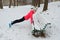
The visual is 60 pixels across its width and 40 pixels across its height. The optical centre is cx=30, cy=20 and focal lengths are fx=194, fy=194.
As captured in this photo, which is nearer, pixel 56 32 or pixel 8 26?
pixel 56 32

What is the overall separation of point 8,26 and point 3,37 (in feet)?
4.97

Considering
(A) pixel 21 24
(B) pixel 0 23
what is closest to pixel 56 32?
(A) pixel 21 24

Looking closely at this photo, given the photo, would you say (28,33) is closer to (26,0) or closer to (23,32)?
(23,32)

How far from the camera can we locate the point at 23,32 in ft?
27.7

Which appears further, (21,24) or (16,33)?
(21,24)

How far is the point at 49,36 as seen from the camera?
796cm

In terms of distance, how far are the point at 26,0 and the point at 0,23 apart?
3350cm

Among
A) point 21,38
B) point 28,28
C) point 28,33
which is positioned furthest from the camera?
point 28,28

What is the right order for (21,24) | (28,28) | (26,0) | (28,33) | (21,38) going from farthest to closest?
1. (26,0)
2. (21,24)
3. (28,28)
4. (28,33)
5. (21,38)

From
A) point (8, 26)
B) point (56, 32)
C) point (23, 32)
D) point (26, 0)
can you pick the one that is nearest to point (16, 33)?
point (23, 32)

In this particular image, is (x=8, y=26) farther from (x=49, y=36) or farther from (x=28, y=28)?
(x=49, y=36)

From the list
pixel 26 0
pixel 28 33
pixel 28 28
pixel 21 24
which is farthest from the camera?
pixel 26 0

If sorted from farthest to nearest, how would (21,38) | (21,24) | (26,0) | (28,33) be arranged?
(26,0)
(21,24)
(28,33)
(21,38)

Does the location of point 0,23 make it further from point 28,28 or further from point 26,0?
point 26,0
